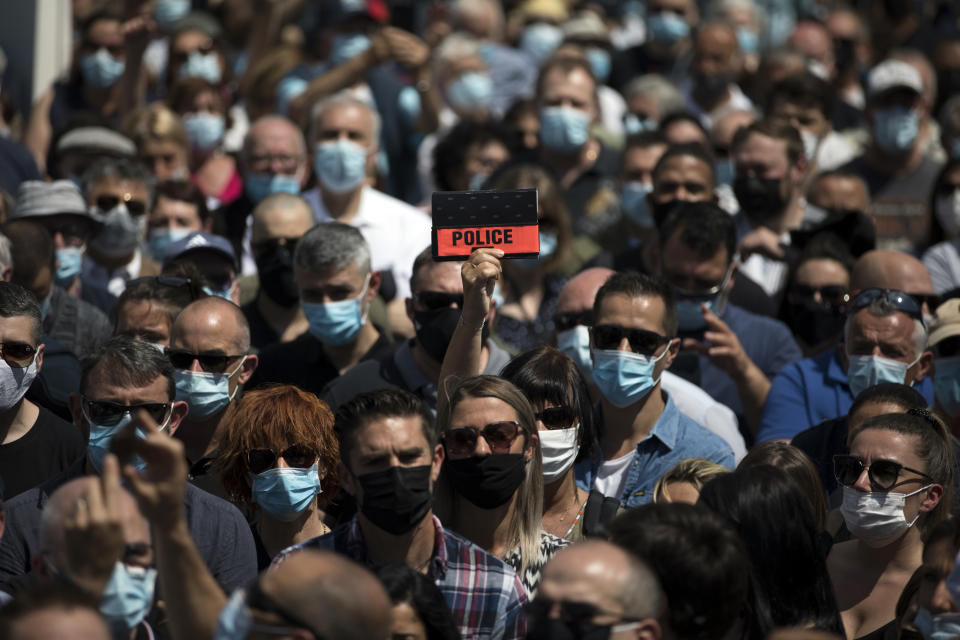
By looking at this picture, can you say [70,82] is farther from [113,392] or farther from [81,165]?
[113,392]

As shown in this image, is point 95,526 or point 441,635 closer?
point 95,526

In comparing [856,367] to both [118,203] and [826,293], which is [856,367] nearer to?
[826,293]

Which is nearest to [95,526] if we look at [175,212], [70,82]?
[175,212]

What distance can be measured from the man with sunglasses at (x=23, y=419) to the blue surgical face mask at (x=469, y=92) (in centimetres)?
561

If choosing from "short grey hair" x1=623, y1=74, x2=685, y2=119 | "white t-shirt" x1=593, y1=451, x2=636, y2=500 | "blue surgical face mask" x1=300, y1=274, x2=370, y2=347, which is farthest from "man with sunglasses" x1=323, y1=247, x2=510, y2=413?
"short grey hair" x1=623, y1=74, x2=685, y2=119

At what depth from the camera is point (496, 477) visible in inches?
204

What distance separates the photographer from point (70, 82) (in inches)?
447

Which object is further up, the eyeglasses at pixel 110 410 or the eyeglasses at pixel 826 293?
the eyeglasses at pixel 110 410

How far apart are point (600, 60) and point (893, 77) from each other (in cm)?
272

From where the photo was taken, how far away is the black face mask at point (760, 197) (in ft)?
28.9

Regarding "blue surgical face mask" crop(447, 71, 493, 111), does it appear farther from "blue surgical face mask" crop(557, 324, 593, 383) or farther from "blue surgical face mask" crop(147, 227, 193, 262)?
"blue surgical face mask" crop(557, 324, 593, 383)

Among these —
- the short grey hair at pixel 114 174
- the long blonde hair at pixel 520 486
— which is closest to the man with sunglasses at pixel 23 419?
the long blonde hair at pixel 520 486

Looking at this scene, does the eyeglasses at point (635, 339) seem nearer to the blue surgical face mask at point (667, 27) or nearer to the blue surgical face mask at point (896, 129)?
the blue surgical face mask at point (896, 129)

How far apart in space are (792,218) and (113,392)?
4.70 metres
